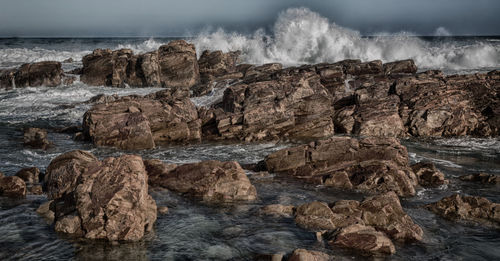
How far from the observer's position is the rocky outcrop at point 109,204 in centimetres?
1095

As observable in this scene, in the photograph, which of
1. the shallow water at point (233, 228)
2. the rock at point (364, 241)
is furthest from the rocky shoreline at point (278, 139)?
the shallow water at point (233, 228)

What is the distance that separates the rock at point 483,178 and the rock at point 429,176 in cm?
88

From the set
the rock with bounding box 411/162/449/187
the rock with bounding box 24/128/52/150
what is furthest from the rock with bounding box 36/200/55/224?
the rock with bounding box 411/162/449/187

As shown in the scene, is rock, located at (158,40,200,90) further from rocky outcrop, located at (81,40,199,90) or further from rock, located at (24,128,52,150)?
rock, located at (24,128,52,150)

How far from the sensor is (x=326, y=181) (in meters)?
16.3

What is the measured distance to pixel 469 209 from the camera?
13195 millimetres

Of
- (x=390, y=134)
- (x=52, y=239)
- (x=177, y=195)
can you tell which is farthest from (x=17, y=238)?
(x=390, y=134)

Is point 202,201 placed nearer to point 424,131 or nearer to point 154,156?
point 154,156

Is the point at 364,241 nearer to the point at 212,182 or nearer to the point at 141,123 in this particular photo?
the point at 212,182

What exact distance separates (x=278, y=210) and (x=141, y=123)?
37.2ft

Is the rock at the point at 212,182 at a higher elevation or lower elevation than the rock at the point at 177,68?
lower

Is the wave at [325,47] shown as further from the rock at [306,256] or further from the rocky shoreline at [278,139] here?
the rock at [306,256]

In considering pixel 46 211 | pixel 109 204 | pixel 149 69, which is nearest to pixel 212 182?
pixel 109 204

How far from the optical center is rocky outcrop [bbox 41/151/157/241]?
35.9 ft
